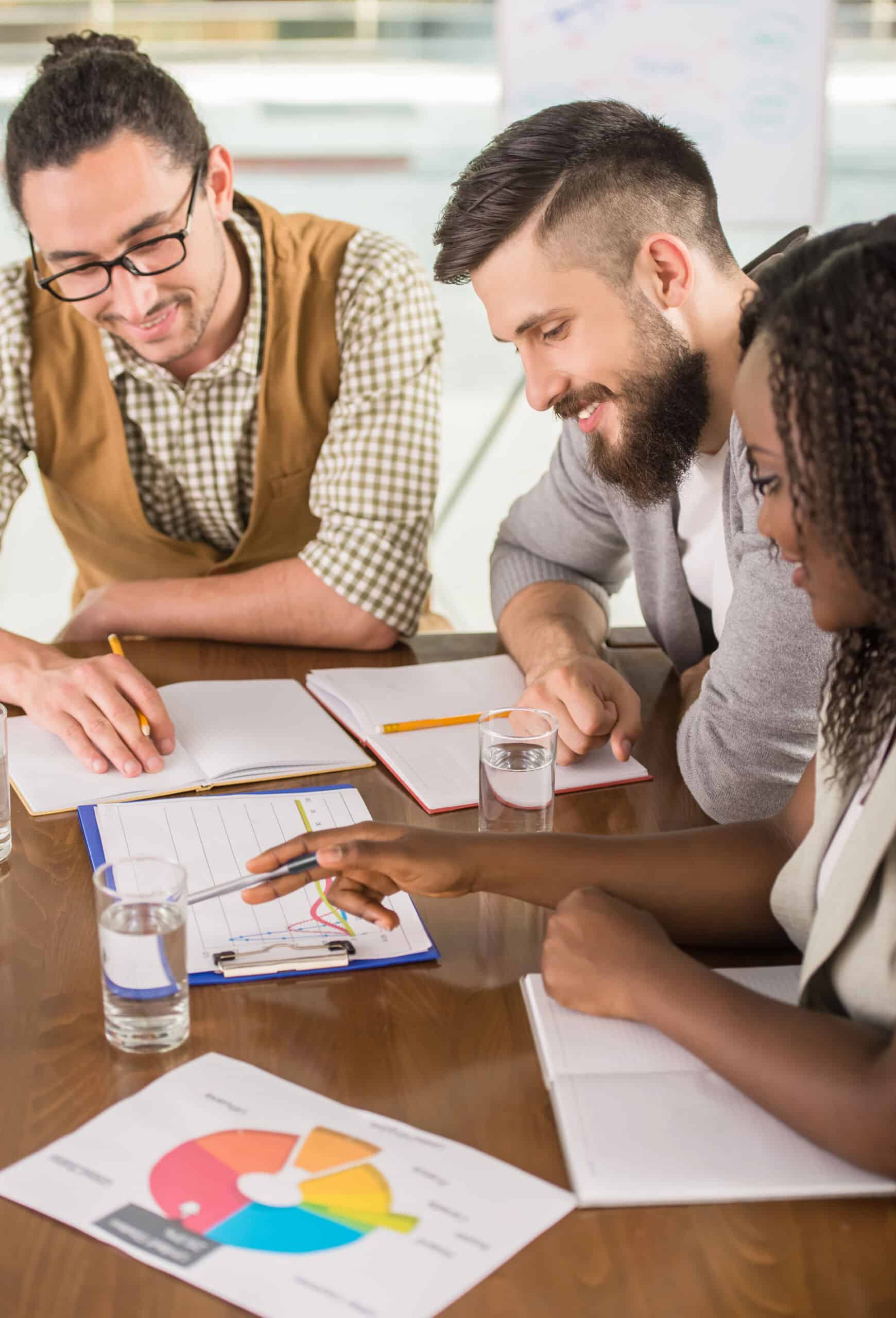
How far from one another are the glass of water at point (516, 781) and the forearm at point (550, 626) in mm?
304

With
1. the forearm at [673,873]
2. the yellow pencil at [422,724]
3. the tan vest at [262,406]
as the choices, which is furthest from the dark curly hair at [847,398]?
the tan vest at [262,406]

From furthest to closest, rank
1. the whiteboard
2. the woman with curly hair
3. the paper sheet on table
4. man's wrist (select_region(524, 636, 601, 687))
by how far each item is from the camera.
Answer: the whiteboard, man's wrist (select_region(524, 636, 601, 687)), the woman with curly hair, the paper sheet on table

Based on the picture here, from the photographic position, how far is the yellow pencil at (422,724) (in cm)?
140

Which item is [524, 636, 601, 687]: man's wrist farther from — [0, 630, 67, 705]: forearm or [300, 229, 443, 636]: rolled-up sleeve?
[0, 630, 67, 705]: forearm

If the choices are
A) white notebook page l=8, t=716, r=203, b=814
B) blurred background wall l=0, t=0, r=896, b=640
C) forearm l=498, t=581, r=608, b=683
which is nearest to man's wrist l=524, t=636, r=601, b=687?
forearm l=498, t=581, r=608, b=683

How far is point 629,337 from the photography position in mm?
1405

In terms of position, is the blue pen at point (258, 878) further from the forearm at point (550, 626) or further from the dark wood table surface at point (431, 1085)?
the forearm at point (550, 626)

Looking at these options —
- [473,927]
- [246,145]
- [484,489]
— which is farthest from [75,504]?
[246,145]

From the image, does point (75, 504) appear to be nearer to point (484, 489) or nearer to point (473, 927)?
point (473, 927)

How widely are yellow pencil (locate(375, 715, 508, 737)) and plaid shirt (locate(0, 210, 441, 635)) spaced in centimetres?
36

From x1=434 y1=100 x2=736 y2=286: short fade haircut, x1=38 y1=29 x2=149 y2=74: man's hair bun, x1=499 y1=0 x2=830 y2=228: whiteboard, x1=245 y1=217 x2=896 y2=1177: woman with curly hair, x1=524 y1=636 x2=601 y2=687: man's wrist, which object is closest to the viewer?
x1=245 y1=217 x2=896 y2=1177: woman with curly hair

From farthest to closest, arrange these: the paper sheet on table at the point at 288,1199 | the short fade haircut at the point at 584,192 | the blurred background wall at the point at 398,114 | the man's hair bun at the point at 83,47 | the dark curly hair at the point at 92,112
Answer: the blurred background wall at the point at 398,114 → the man's hair bun at the point at 83,47 → the dark curly hair at the point at 92,112 → the short fade haircut at the point at 584,192 → the paper sheet on table at the point at 288,1199

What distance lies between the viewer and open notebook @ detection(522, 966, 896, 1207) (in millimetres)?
743

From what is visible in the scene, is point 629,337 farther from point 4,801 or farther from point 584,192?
point 4,801
